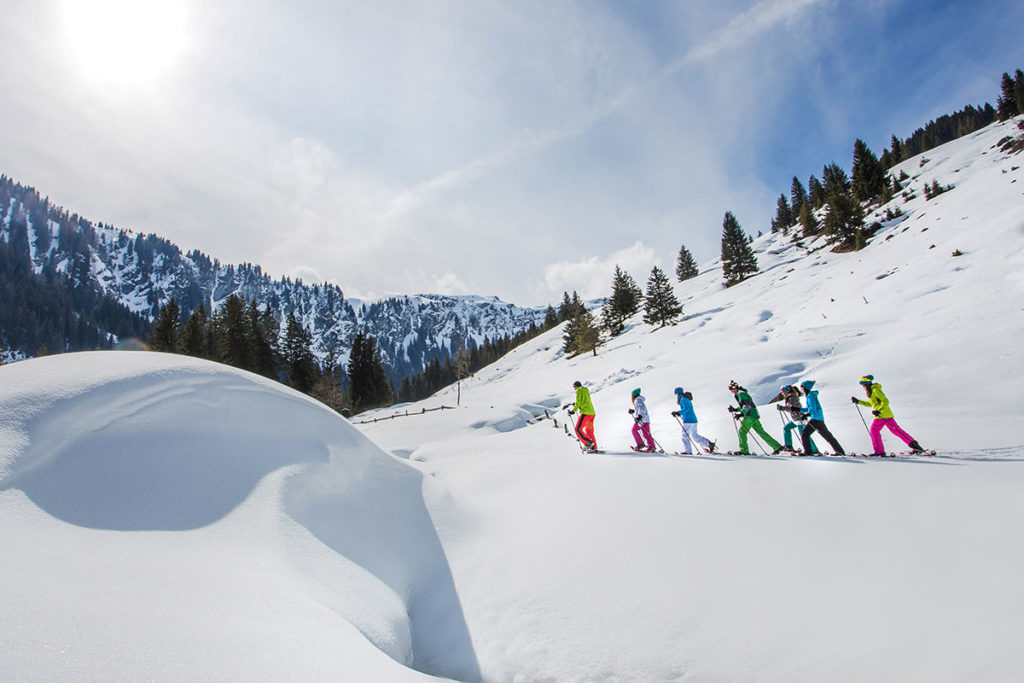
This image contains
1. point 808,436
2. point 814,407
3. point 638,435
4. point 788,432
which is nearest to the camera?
point 814,407

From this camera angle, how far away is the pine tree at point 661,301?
150 ft

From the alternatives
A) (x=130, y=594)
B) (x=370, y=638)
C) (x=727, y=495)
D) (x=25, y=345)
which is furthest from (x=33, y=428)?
(x=25, y=345)

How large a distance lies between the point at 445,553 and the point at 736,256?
60.3m

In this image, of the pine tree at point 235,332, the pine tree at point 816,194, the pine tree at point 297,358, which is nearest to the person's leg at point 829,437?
the pine tree at point 235,332

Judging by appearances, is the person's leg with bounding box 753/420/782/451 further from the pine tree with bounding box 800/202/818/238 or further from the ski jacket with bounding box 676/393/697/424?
the pine tree with bounding box 800/202/818/238

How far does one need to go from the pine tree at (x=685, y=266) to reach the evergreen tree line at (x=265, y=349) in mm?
60546

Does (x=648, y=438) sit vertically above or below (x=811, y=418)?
above

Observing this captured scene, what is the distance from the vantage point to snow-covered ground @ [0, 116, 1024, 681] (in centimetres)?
291

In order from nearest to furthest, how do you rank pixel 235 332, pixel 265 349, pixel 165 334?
pixel 165 334
pixel 235 332
pixel 265 349

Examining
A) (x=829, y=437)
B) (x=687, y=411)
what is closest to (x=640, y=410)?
(x=687, y=411)

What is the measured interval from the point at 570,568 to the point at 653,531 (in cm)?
122

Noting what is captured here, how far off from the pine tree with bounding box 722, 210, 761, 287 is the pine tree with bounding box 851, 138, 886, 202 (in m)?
18.5

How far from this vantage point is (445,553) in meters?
6.01

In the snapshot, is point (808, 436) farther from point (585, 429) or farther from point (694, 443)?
point (585, 429)
